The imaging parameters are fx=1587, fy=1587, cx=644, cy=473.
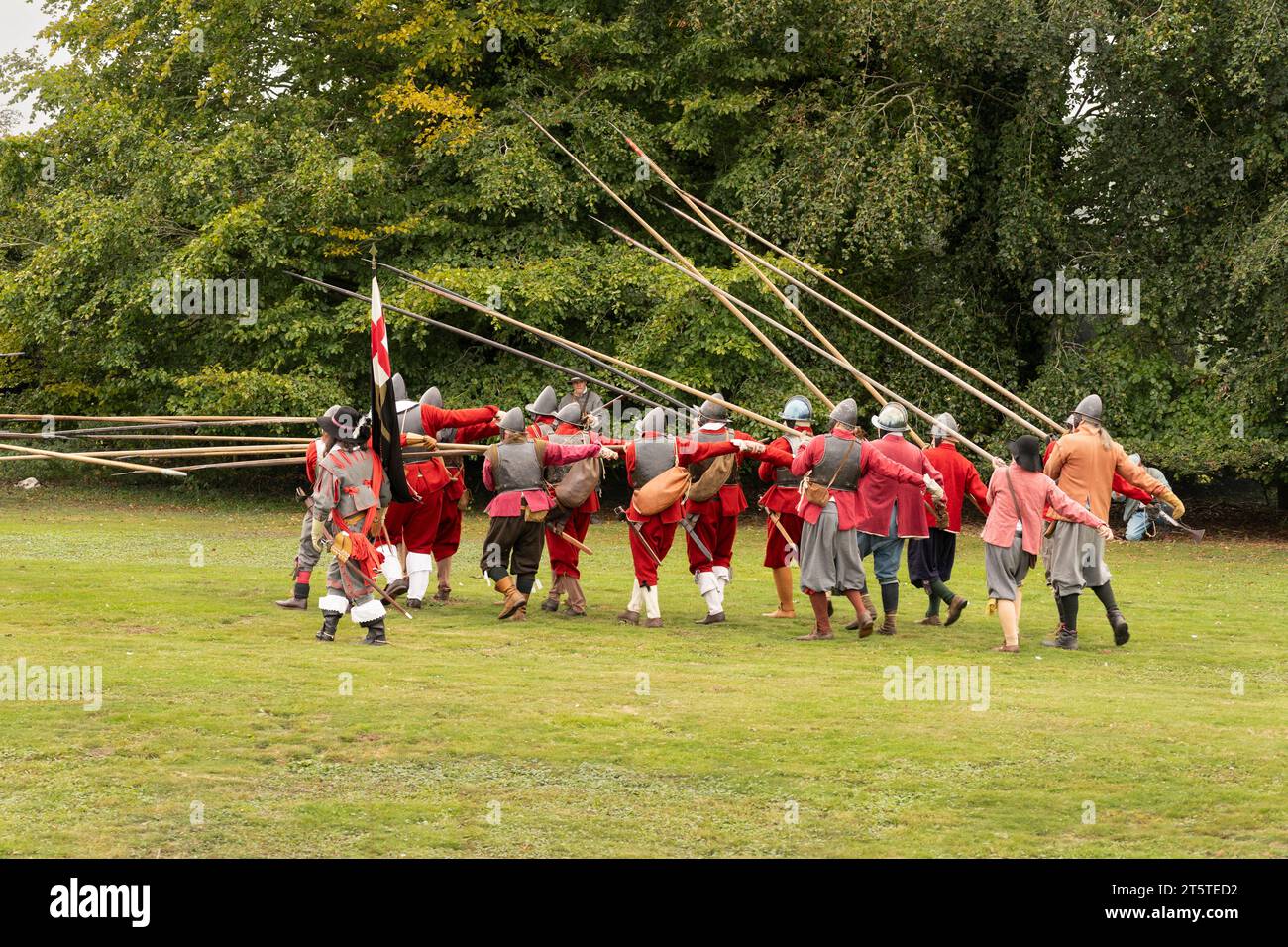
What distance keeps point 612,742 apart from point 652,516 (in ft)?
16.7

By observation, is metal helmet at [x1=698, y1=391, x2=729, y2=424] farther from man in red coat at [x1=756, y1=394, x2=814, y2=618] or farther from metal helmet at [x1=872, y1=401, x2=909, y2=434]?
metal helmet at [x1=872, y1=401, x2=909, y2=434]

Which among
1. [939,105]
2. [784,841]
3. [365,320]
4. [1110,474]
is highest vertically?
[939,105]

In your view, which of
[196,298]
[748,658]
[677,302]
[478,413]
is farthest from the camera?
[196,298]

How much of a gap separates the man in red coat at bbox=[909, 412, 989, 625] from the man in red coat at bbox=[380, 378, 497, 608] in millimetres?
4214

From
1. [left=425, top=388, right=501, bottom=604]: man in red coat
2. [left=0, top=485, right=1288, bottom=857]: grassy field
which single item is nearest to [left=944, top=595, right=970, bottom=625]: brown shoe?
[left=0, top=485, right=1288, bottom=857]: grassy field

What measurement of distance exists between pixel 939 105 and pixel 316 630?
53.4 ft

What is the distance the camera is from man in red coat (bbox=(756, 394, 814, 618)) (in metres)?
14.4

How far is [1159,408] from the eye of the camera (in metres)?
25.8

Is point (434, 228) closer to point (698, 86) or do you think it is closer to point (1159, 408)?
point (698, 86)

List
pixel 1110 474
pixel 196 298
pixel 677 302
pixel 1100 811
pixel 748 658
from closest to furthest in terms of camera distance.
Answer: pixel 1100 811
pixel 748 658
pixel 1110 474
pixel 677 302
pixel 196 298

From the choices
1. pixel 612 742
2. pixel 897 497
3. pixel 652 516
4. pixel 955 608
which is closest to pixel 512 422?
pixel 652 516

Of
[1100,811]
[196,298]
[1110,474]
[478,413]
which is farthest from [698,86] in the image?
[1100,811]

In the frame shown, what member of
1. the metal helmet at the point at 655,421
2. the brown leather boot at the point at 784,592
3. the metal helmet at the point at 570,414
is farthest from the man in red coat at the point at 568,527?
the brown leather boot at the point at 784,592

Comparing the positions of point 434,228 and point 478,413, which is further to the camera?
point 434,228
